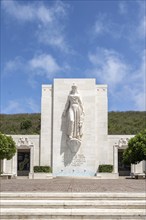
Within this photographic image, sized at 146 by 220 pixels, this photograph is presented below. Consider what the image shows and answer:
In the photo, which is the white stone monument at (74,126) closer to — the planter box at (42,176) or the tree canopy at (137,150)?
the planter box at (42,176)

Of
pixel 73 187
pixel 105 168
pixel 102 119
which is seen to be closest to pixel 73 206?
pixel 73 187

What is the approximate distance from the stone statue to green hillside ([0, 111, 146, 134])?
101 ft

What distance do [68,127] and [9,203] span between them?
24.0 m

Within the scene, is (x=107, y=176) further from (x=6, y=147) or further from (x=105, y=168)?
(x=6, y=147)

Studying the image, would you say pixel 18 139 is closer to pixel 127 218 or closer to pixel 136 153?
A: pixel 136 153

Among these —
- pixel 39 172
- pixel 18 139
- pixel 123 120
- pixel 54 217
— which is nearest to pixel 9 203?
pixel 54 217

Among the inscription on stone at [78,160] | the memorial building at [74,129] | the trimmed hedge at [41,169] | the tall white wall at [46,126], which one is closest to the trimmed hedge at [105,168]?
the memorial building at [74,129]

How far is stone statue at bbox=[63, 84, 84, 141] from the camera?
33.9 metres

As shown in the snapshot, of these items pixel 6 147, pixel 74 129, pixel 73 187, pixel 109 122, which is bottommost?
pixel 73 187

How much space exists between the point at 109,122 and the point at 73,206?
65335 millimetres

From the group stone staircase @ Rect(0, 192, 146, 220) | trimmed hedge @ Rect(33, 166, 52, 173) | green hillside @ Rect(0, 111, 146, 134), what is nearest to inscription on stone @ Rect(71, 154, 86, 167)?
trimmed hedge @ Rect(33, 166, 52, 173)

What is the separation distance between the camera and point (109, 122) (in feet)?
245

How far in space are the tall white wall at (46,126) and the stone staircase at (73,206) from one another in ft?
79.7

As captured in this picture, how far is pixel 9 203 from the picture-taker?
1009 centimetres
